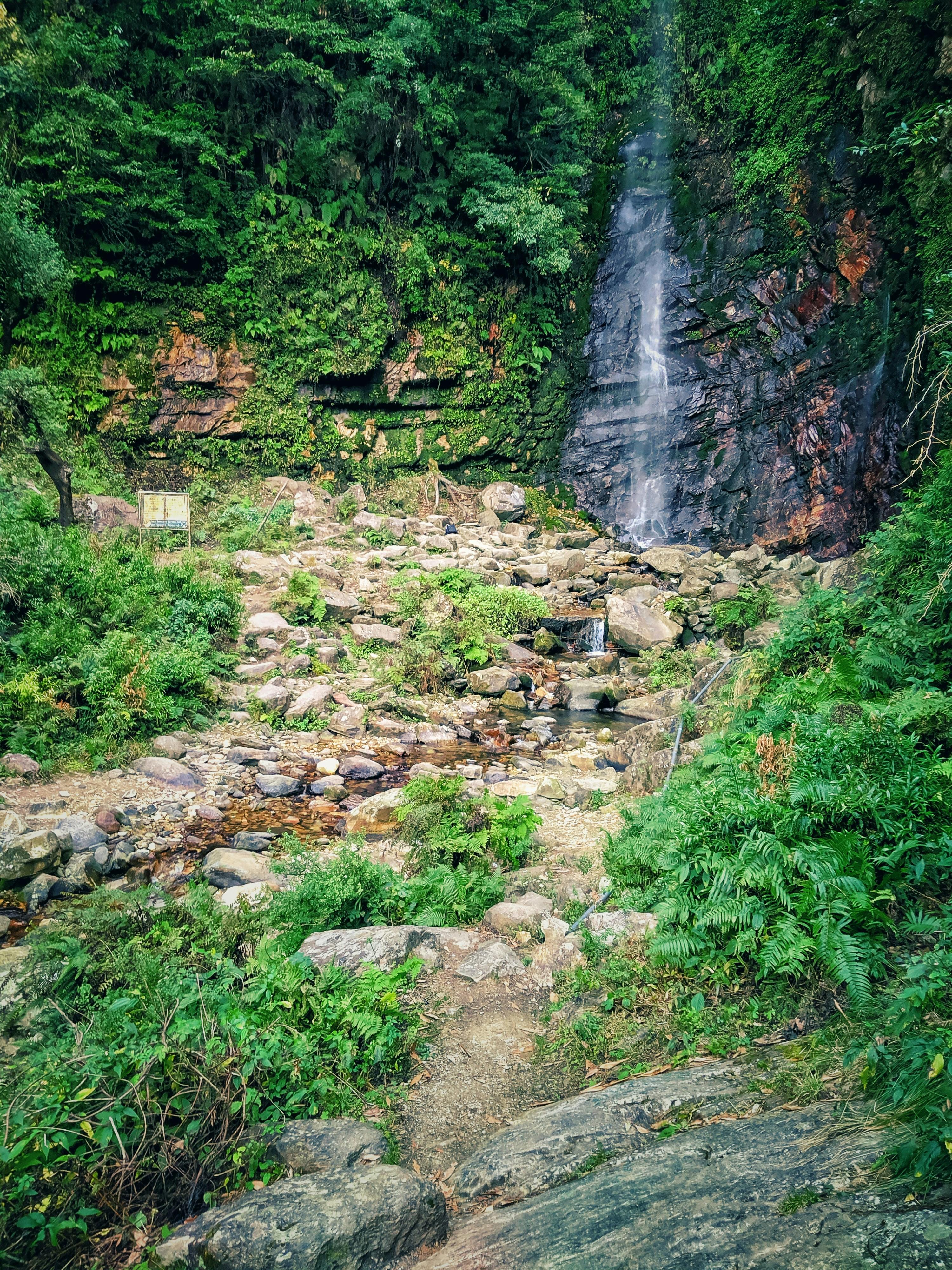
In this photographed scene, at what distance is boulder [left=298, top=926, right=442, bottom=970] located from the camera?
319cm

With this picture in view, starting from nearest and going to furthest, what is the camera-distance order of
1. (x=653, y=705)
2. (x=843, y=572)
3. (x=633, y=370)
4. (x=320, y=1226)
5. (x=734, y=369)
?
(x=320, y=1226) → (x=843, y=572) → (x=653, y=705) → (x=734, y=369) → (x=633, y=370)

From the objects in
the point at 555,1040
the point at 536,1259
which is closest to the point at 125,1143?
the point at 536,1259

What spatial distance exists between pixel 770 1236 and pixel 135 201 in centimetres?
1641

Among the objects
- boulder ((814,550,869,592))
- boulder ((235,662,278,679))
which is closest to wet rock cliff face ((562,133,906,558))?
boulder ((814,550,869,592))

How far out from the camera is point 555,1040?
2.90m

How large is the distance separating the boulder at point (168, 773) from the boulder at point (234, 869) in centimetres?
146

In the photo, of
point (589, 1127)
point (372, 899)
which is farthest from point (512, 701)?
point (589, 1127)

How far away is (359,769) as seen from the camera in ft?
22.9

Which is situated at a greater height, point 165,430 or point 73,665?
point 165,430

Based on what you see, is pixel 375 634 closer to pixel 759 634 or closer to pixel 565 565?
pixel 565 565

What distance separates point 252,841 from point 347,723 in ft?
8.66

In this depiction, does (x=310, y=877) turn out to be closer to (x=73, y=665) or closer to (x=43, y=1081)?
(x=43, y=1081)

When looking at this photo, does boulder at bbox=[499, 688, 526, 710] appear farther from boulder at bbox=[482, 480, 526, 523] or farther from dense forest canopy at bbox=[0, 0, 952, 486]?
dense forest canopy at bbox=[0, 0, 952, 486]

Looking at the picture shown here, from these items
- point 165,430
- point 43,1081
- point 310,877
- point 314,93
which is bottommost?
point 310,877
